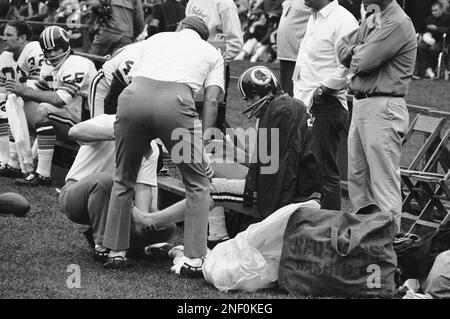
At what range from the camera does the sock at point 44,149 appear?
32.5 feet

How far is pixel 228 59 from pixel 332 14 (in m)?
1.81

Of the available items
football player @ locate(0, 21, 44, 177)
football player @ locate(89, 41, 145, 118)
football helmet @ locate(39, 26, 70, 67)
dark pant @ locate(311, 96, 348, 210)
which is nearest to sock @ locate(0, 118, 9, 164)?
football player @ locate(0, 21, 44, 177)

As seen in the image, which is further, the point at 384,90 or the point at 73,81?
the point at 73,81

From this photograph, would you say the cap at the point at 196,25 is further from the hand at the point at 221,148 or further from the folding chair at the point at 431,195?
the folding chair at the point at 431,195

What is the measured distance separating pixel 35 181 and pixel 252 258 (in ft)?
13.3

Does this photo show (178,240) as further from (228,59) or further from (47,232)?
(228,59)

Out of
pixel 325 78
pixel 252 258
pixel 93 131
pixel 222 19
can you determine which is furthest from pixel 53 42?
pixel 252 258

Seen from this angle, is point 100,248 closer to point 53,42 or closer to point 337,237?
point 337,237

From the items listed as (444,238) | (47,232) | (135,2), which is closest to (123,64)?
(47,232)

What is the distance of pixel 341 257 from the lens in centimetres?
609

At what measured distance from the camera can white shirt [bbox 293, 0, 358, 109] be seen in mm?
8312

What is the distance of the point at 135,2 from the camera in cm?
1358

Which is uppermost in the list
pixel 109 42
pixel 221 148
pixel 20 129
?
pixel 221 148

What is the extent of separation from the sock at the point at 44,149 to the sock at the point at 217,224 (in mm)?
2893
